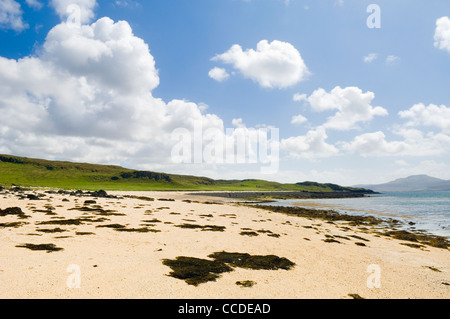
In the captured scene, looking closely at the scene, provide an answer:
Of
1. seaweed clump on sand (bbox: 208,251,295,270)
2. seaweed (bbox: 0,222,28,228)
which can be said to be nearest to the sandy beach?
seaweed (bbox: 0,222,28,228)

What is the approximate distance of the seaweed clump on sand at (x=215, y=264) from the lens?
10484 mm

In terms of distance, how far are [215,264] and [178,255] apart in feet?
7.95

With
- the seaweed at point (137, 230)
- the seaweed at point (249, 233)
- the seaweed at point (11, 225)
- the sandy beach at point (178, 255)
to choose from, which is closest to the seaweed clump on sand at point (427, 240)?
the sandy beach at point (178, 255)

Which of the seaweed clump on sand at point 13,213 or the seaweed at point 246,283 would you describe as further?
the seaweed clump on sand at point 13,213

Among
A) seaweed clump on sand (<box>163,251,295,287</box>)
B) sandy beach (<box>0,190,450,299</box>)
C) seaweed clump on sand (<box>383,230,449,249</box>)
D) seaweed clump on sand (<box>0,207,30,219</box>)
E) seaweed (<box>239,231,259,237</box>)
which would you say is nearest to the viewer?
sandy beach (<box>0,190,450,299</box>)

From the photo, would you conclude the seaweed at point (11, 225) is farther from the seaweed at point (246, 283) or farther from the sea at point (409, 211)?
the sea at point (409, 211)

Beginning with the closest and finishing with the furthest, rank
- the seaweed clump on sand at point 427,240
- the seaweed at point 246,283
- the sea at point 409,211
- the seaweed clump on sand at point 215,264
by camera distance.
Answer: the seaweed at point 246,283 → the seaweed clump on sand at point 215,264 → the seaweed clump on sand at point 427,240 → the sea at point 409,211

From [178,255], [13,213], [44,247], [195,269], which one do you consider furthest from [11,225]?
[195,269]

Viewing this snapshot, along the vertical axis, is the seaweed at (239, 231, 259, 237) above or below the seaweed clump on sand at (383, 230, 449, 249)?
above

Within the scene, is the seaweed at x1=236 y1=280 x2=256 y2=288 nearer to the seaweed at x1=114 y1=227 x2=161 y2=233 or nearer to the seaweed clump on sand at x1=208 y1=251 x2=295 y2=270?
the seaweed clump on sand at x1=208 y1=251 x2=295 y2=270

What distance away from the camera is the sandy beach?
898 cm

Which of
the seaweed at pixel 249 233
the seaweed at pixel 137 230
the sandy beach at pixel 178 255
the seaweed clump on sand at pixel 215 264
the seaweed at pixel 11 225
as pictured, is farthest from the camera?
the seaweed at pixel 249 233

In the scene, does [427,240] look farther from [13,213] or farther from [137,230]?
[13,213]

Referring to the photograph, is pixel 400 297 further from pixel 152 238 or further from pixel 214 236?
pixel 152 238
